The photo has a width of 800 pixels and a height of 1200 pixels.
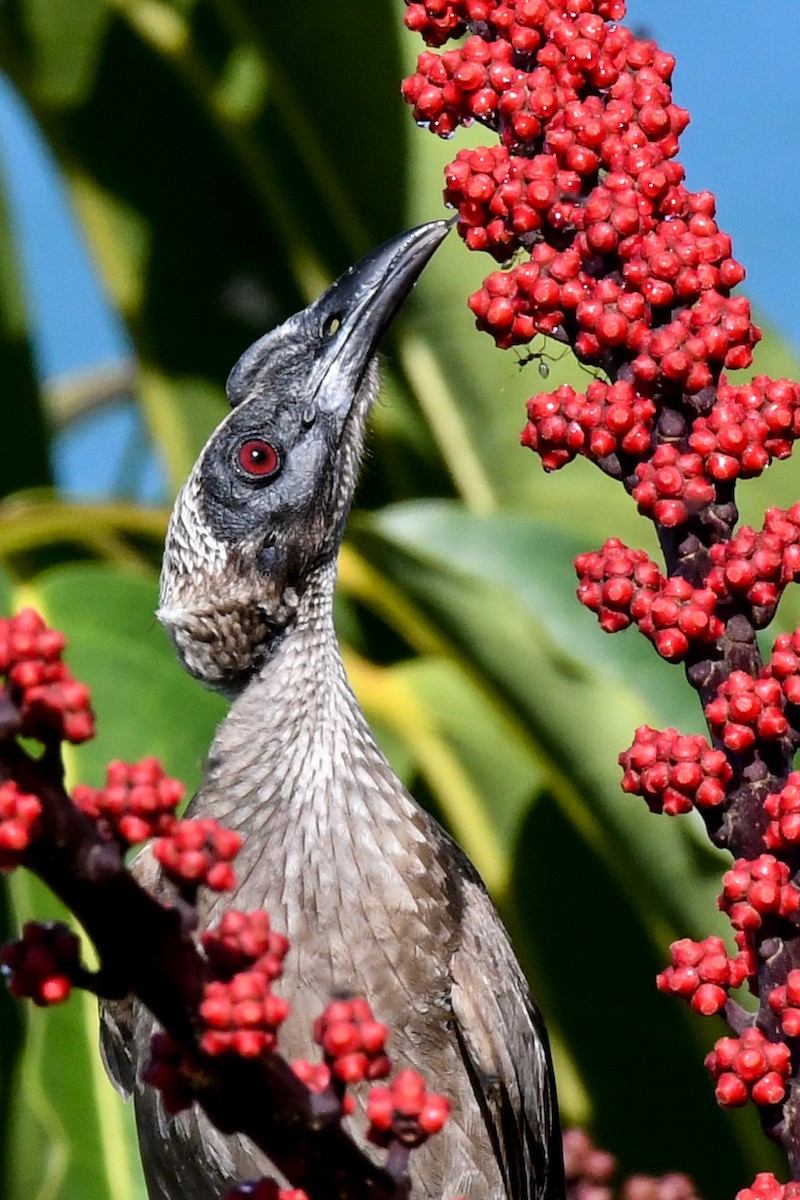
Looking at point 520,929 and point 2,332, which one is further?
point 2,332

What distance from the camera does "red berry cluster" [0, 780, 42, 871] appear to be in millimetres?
1147

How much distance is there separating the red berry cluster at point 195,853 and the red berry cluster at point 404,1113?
21 cm

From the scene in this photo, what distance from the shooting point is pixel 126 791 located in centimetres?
124

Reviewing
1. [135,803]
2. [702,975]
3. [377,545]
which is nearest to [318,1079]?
[135,803]

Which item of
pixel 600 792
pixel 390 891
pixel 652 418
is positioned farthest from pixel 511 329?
pixel 600 792

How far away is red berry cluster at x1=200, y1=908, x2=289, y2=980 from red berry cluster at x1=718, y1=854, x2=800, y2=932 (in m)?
0.49

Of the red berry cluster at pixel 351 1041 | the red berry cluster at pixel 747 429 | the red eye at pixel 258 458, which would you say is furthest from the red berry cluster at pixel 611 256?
the red eye at pixel 258 458

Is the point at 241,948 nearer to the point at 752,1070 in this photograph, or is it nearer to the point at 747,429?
the point at 752,1070

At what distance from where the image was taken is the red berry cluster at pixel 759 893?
1569mm

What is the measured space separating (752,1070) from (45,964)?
67 cm

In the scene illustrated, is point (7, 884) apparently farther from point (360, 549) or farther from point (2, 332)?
point (2, 332)

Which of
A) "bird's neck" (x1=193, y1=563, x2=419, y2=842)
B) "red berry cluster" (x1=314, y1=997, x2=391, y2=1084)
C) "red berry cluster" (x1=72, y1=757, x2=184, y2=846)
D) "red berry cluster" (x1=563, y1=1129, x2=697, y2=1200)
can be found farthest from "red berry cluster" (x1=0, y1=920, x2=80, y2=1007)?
"bird's neck" (x1=193, y1=563, x2=419, y2=842)

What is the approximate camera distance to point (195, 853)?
1.25 meters

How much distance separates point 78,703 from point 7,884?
2196 mm
